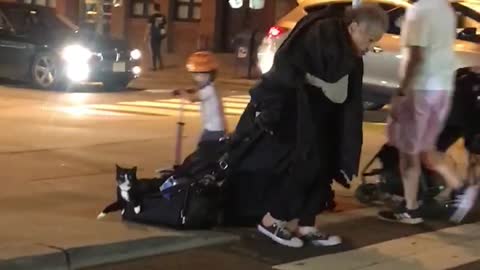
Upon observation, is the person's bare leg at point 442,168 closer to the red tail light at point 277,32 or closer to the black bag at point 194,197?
the black bag at point 194,197

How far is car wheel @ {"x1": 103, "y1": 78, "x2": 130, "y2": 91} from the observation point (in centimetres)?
1918

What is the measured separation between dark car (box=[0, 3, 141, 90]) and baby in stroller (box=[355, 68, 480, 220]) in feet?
33.8

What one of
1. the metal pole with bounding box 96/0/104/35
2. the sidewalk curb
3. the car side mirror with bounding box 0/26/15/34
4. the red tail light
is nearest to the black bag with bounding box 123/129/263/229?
the sidewalk curb

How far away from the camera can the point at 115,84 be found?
19375mm

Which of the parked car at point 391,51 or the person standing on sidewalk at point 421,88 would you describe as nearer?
the person standing on sidewalk at point 421,88

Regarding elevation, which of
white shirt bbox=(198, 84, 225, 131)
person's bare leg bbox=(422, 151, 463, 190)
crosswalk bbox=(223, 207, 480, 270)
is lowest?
crosswalk bbox=(223, 207, 480, 270)

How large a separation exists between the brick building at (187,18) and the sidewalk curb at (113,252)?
2375cm

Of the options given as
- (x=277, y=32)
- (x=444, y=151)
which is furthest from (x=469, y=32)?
(x=444, y=151)

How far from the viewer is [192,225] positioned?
7.39 m

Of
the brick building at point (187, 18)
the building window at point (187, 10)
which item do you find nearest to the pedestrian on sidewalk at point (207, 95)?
the brick building at point (187, 18)

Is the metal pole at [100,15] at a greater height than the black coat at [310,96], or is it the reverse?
the black coat at [310,96]

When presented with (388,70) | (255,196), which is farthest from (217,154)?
(388,70)

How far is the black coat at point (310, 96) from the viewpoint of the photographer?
23.1 ft

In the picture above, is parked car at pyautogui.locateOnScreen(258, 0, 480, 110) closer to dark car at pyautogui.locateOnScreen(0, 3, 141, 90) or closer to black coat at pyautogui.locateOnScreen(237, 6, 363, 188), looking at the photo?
dark car at pyautogui.locateOnScreen(0, 3, 141, 90)
